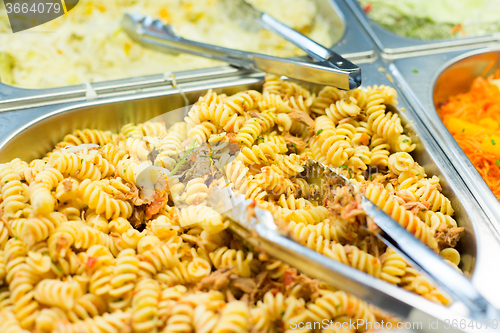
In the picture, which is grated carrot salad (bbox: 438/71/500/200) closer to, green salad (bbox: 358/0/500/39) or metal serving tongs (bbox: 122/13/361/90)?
green salad (bbox: 358/0/500/39)

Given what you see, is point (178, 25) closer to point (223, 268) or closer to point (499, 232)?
point (223, 268)

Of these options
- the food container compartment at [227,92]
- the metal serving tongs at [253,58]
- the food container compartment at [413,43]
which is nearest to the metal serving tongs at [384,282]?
the food container compartment at [227,92]

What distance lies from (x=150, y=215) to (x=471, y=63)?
3.06m

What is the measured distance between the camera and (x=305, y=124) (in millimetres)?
2344

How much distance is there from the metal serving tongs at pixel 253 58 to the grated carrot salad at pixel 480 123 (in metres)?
1.00

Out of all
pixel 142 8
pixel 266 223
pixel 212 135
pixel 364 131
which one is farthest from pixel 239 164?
pixel 142 8

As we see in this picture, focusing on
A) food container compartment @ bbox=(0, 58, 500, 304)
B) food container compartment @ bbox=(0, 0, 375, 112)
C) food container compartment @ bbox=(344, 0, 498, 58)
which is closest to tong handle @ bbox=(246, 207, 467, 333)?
food container compartment @ bbox=(0, 58, 500, 304)

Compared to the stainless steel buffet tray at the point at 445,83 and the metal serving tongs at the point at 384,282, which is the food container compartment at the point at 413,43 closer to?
the stainless steel buffet tray at the point at 445,83

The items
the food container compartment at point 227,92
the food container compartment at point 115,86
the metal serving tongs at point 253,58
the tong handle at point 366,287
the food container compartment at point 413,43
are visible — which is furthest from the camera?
the food container compartment at point 413,43

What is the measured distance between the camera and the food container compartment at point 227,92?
183 cm

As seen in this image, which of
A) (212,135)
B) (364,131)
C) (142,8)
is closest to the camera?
(212,135)

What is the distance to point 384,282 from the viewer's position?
4.46ft

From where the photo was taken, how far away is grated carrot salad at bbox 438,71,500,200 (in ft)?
7.87

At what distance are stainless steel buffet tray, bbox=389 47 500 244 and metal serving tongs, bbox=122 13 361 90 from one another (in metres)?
0.68
